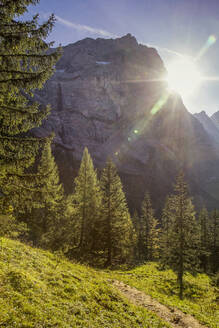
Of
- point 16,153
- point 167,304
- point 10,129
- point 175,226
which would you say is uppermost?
point 10,129

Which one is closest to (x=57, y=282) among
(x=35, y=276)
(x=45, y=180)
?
(x=35, y=276)

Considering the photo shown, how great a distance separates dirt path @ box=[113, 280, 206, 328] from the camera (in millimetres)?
8898

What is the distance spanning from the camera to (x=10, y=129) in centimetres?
770

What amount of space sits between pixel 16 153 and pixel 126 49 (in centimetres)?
16807

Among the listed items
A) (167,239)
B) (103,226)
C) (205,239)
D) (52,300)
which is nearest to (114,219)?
(103,226)

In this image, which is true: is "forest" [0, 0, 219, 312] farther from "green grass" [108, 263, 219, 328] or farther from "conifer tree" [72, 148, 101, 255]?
"green grass" [108, 263, 219, 328]

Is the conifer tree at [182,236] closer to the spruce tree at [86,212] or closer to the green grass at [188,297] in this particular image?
the green grass at [188,297]

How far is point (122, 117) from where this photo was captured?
402 ft

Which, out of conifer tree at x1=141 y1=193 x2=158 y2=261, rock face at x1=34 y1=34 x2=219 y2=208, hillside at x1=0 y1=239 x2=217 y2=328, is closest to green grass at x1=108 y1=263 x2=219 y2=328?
hillside at x1=0 y1=239 x2=217 y2=328

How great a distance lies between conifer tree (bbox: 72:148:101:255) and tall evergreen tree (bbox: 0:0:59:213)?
1638cm

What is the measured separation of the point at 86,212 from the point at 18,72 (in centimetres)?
1948

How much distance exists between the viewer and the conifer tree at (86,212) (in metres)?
23.0

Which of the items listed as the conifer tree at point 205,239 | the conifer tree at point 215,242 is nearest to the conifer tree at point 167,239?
the conifer tree at point 205,239

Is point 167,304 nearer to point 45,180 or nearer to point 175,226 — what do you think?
point 175,226
